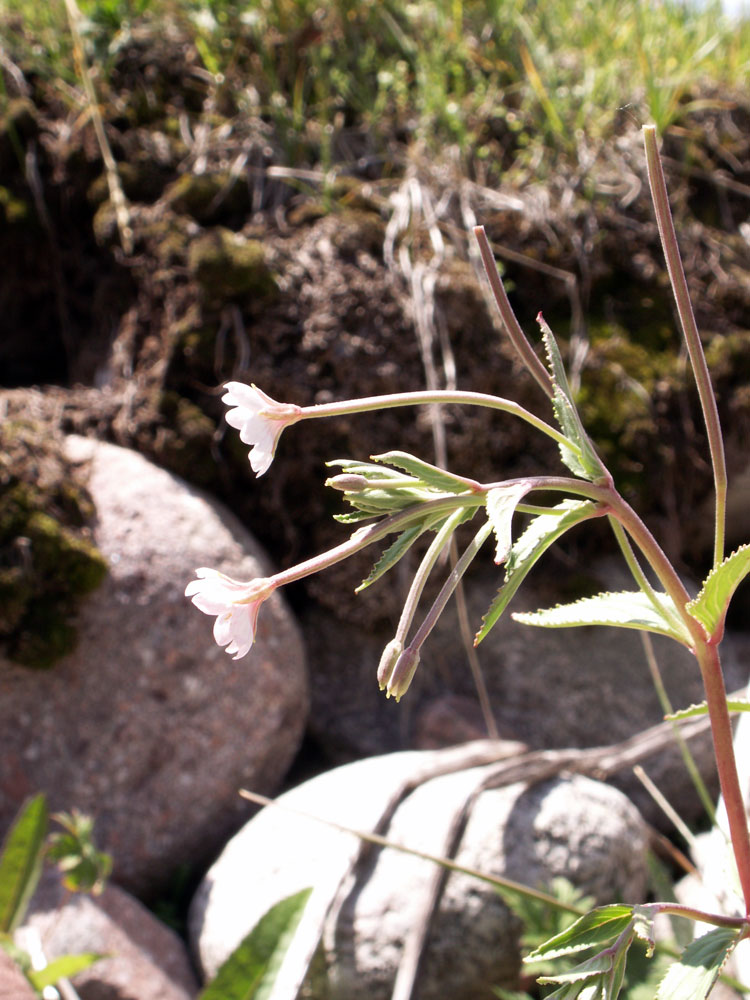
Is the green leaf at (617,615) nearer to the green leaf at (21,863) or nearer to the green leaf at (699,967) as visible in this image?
the green leaf at (699,967)

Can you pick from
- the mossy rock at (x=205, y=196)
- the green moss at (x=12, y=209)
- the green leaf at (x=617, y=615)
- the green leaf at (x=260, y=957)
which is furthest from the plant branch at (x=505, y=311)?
the green moss at (x=12, y=209)

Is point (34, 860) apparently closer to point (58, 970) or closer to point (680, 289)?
point (58, 970)

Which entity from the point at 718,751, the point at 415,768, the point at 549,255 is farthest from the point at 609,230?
the point at 718,751

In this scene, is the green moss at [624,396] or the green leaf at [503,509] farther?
the green moss at [624,396]

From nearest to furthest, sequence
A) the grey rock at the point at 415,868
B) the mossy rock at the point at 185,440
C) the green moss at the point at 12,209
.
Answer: the grey rock at the point at 415,868
the mossy rock at the point at 185,440
the green moss at the point at 12,209

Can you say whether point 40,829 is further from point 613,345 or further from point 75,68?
point 75,68

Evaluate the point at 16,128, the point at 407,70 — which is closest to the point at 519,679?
the point at 407,70
